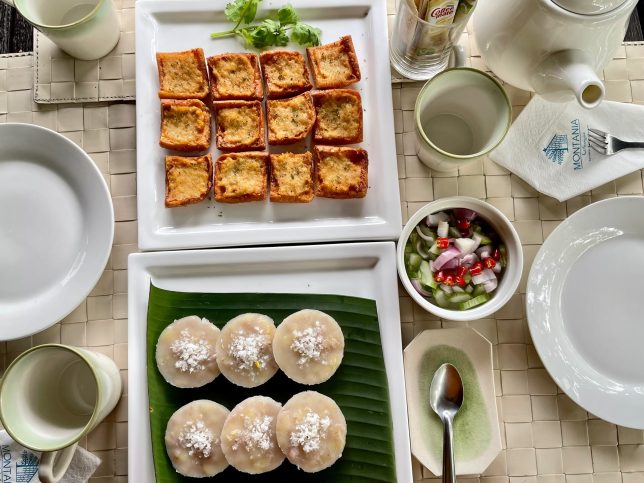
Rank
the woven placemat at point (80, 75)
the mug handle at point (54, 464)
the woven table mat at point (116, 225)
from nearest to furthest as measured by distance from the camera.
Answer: the mug handle at point (54, 464)
the woven table mat at point (116, 225)
the woven placemat at point (80, 75)

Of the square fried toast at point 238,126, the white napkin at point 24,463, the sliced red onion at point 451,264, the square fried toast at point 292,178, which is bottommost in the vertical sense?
the white napkin at point 24,463

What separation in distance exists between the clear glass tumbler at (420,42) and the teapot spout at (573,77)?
0.85 ft

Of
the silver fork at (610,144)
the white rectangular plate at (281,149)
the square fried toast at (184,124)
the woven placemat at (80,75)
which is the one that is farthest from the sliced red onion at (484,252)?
the woven placemat at (80,75)

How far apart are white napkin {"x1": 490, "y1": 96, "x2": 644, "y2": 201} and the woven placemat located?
112cm

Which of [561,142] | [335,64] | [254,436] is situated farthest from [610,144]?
[254,436]

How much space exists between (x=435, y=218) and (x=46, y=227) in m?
1.10

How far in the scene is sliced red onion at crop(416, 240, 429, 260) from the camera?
60.3 inches

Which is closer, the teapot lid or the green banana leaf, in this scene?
the teapot lid

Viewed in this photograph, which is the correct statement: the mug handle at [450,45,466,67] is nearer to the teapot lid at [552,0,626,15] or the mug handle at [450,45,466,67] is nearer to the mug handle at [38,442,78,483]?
the teapot lid at [552,0,626,15]

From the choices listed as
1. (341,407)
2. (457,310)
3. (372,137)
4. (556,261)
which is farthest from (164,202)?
(556,261)

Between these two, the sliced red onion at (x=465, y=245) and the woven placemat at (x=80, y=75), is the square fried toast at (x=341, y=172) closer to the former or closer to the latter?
the sliced red onion at (x=465, y=245)

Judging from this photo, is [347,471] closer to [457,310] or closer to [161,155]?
[457,310]

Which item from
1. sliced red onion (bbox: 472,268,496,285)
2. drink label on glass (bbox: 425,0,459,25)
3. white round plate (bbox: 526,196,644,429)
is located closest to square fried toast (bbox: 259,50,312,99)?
drink label on glass (bbox: 425,0,459,25)

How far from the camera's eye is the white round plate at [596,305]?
1.51m
